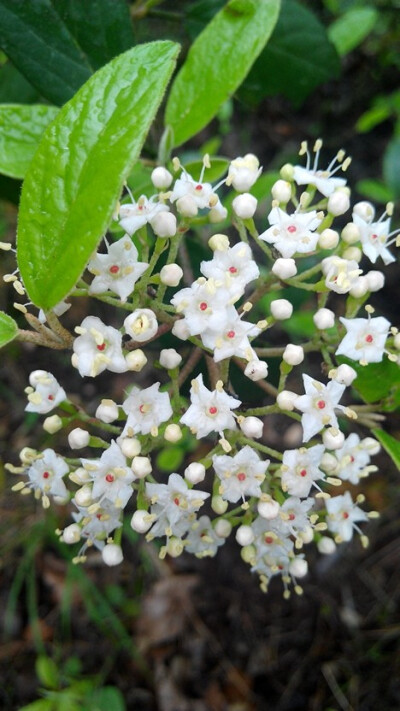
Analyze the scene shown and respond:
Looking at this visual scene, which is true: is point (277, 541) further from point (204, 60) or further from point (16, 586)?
point (16, 586)

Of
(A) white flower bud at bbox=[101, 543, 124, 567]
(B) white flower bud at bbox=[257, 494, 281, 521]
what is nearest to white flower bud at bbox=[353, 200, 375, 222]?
(B) white flower bud at bbox=[257, 494, 281, 521]

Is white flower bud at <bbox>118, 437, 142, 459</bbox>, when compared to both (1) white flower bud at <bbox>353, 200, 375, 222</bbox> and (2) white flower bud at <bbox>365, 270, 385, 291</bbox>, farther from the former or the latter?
(1) white flower bud at <bbox>353, 200, 375, 222</bbox>

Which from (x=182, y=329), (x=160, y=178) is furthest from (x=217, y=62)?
(x=182, y=329)

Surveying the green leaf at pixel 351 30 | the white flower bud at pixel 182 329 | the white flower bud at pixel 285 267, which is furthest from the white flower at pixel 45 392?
the green leaf at pixel 351 30

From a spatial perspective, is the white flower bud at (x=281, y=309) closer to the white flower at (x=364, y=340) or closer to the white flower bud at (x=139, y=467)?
the white flower at (x=364, y=340)

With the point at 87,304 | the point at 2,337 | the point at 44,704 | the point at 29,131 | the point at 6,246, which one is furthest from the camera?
the point at 87,304

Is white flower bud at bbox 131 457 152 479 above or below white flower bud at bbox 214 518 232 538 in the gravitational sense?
above

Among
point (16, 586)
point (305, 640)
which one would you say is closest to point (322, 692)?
point (305, 640)
